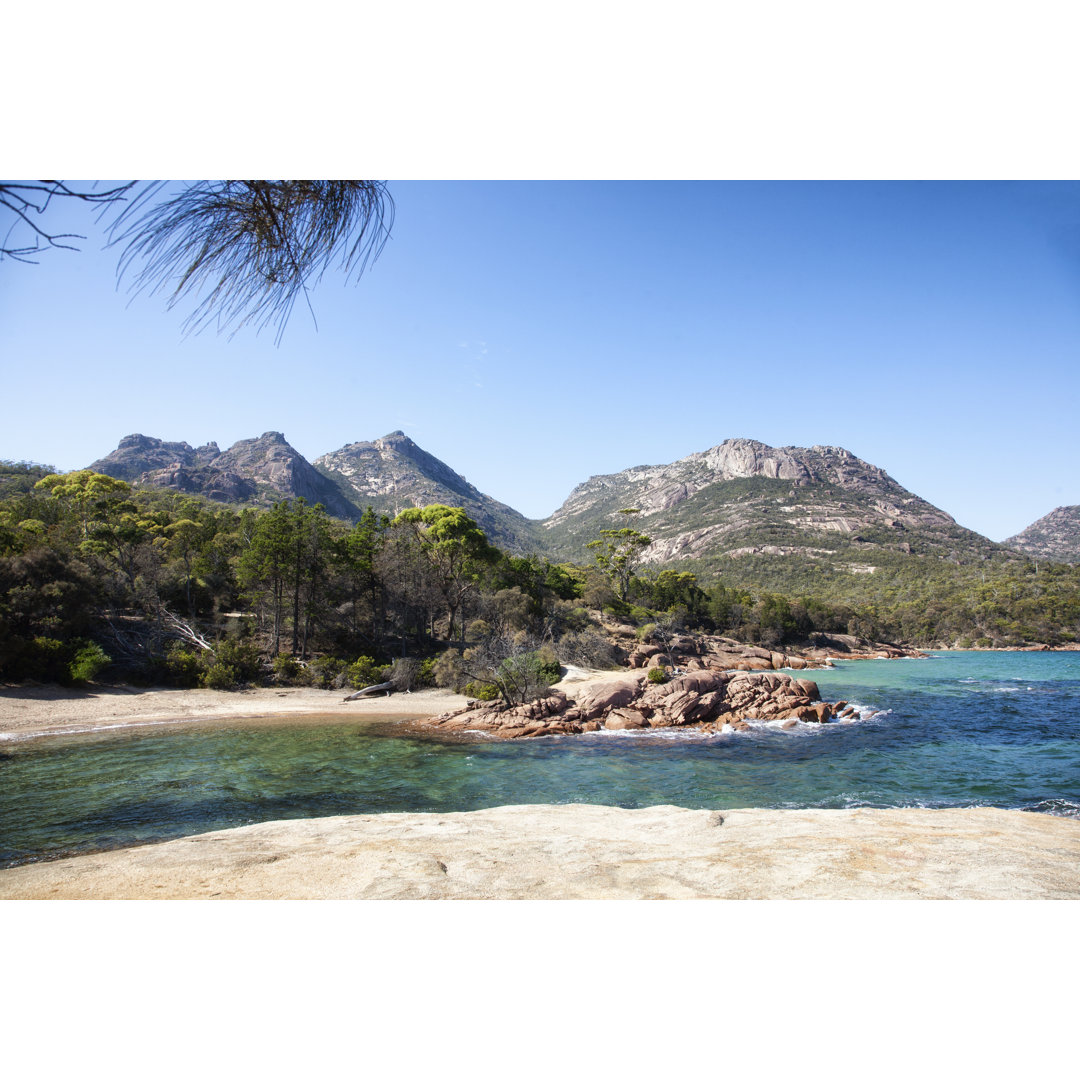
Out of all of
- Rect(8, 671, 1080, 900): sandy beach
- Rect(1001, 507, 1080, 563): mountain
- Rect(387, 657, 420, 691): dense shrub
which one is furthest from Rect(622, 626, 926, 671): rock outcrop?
Rect(1001, 507, 1080, 563): mountain

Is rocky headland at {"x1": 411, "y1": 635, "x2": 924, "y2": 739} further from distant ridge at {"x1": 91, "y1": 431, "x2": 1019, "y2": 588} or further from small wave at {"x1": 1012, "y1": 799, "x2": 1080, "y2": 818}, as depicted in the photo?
distant ridge at {"x1": 91, "y1": 431, "x2": 1019, "y2": 588}

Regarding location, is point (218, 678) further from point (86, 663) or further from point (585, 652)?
point (585, 652)

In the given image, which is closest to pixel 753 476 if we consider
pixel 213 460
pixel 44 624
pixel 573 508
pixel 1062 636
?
pixel 573 508

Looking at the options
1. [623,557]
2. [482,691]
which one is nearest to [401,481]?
[623,557]

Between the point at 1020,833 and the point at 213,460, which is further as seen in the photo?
the point at 213,460

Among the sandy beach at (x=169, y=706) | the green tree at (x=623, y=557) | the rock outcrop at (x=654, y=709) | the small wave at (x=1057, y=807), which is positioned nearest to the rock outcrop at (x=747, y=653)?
the rock outcrop at (x=654, y=709)
